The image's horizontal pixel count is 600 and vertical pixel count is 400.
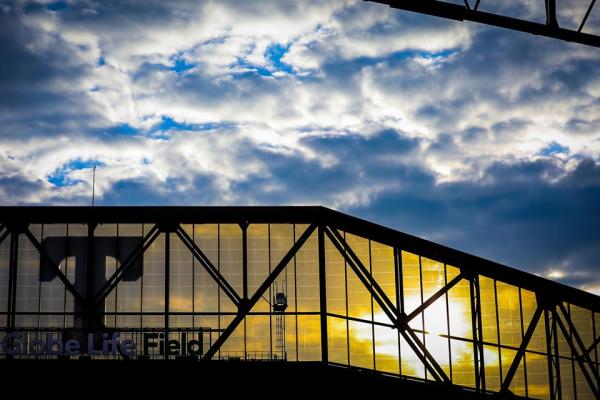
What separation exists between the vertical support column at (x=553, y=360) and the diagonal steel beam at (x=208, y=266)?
18.3 m

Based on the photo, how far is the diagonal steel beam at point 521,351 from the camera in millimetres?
51594

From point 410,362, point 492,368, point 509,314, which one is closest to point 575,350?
point 509,314

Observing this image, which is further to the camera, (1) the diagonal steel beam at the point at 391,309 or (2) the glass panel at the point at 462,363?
(2) the glass panel at the point at 462,363

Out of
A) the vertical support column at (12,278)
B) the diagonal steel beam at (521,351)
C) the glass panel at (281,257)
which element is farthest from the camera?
the diagonal steel beam at (521,351)

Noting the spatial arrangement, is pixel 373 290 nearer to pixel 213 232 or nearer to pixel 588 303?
pixel 213 232

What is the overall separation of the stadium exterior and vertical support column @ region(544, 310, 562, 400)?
353cm

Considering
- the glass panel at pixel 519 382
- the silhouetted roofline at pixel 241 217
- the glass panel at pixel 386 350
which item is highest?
the silhouetted roofline at pixel 241 217

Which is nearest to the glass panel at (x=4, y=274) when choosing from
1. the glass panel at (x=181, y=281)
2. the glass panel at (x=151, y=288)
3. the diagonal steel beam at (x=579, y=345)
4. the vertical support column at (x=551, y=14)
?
the glass panel at (x=151, y=288)

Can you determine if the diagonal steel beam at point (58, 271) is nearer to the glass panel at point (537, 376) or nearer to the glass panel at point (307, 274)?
the glass panel at point (307, 274)

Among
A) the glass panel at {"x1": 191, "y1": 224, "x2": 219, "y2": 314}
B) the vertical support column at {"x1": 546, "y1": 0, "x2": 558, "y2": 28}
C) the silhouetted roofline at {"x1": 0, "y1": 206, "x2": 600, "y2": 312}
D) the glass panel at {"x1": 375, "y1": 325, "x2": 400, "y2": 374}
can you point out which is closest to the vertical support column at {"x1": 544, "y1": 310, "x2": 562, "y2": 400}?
the silhouetted roofline at {"x1": 0, "y1": 206, "x2": 600, "y2": 312}

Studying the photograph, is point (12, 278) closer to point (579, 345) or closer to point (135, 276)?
point (135, 276)

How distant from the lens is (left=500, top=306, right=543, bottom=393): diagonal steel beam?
5159 centimetres

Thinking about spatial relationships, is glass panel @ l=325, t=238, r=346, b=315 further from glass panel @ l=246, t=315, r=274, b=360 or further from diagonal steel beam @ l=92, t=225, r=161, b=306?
diagonal steel beam @ l=92, t=225, r=161, b=306

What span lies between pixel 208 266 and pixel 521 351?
18.2 metres
